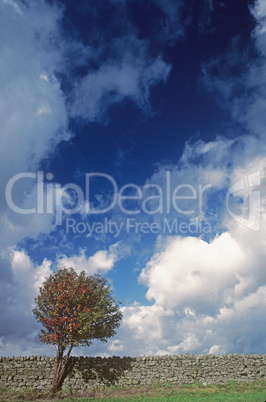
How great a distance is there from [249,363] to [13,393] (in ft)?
75.7

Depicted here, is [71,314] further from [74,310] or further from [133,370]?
[133,370]

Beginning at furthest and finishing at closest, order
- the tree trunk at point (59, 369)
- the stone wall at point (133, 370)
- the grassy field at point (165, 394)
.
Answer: the stone wall at point (133, 370) < the tree trunk at point (59, 369) < the grassy field at point (165, 394)

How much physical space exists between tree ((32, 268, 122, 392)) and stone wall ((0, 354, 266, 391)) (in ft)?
5.59

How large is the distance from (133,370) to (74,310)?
28.6 ft

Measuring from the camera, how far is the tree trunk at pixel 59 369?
24.2 meters

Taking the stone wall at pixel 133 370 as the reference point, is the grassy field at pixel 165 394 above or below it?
below

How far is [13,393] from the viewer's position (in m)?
23.6

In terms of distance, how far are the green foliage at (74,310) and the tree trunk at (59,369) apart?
0.66m

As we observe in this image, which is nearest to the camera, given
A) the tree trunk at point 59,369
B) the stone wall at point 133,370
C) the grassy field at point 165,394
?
the grassy field at point 165,394

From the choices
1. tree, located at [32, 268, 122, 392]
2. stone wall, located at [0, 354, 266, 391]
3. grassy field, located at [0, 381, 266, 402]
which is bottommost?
grassy field, located at [0, 381, 266, 402]

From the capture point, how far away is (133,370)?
26641 millimetres

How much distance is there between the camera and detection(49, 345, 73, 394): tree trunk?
24234mm

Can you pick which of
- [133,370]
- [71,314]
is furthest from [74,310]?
[133,370]

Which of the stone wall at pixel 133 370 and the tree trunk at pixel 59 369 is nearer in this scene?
the tree trunk at pixel 59 369
